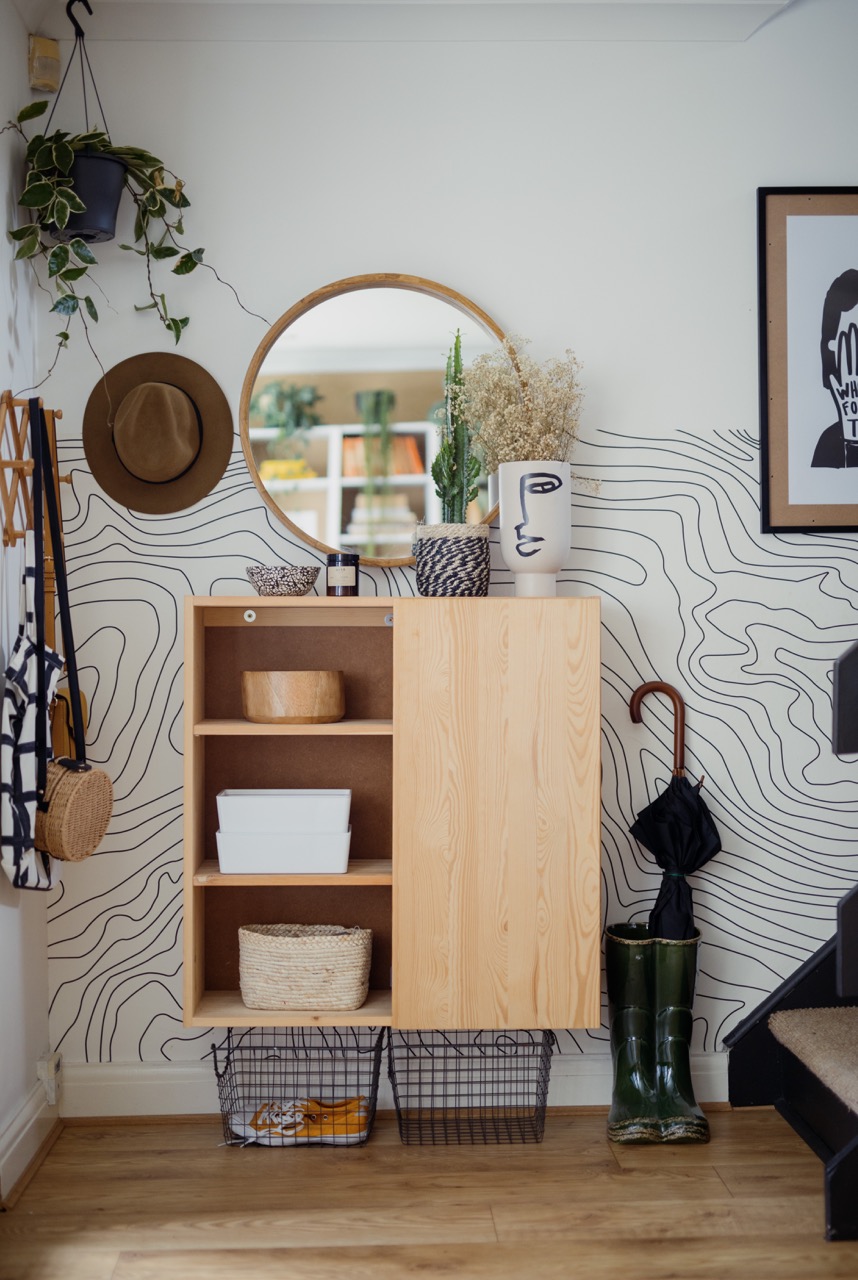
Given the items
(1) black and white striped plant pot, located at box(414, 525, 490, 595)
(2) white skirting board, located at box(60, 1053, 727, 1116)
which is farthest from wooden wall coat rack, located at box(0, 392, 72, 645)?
(2) white skirting board, located at box(60, 1053, 727, 1116)

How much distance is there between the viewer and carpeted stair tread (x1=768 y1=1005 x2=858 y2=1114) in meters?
2.13

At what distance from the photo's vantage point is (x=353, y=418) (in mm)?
2512

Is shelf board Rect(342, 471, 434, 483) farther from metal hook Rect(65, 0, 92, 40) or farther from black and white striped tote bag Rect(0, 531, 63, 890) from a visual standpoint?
metal hook Rect(65, 0, 92, 40)

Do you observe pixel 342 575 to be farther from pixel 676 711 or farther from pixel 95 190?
pixel 95 190

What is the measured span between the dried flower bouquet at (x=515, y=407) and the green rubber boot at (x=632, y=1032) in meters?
1.13

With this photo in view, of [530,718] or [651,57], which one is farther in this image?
[651,57]

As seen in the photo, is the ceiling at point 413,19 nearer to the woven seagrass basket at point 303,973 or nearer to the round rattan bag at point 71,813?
the round rattan bag at point 71,813

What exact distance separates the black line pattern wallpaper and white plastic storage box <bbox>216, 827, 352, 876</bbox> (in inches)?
12.0

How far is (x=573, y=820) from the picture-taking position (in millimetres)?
2256

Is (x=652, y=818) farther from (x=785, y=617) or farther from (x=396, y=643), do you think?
(x=396, y=643)

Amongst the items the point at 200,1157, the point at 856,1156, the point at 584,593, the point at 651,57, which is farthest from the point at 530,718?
the point at 651,57

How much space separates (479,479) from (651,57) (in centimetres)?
110

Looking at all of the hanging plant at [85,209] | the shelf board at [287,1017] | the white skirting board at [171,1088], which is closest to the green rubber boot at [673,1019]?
the white skirting board at [171,1088]

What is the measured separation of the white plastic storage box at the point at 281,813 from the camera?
7.57 ft
